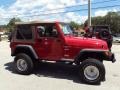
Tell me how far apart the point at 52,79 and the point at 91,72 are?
134 centimetres

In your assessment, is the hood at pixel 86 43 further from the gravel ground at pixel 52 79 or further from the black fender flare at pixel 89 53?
the gravel ground at pixel 52 79

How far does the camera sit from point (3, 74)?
8.83 m

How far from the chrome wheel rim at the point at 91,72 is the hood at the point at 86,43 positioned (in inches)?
26.0

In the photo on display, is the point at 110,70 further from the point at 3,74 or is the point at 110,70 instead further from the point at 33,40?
the point at 3,74

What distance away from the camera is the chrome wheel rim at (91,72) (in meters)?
7.65

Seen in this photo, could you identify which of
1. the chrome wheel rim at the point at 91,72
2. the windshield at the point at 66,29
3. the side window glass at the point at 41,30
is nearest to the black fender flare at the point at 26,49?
the side window glass at the point at 41,30

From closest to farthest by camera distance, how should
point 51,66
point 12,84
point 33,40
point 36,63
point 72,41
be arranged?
1. point 12,84
2. point 72,41
3. point 33,40
4. point 36,63
5. point 51,66

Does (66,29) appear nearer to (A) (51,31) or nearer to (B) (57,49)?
(A) (51,31)

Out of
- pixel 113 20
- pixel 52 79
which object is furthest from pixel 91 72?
pixel 113 20

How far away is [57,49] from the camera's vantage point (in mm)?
8273

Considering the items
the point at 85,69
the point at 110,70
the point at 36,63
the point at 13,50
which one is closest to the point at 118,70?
the point at 110,70

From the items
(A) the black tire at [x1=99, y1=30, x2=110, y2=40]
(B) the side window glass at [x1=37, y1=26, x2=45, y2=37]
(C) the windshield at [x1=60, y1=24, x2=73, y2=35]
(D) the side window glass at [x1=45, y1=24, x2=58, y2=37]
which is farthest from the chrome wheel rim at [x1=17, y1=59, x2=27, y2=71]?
(A) the black tire at [x1=99, y1=30, x2=110, y2=40]

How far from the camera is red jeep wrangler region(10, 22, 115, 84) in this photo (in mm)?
7719

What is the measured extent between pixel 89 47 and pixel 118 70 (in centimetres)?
229
